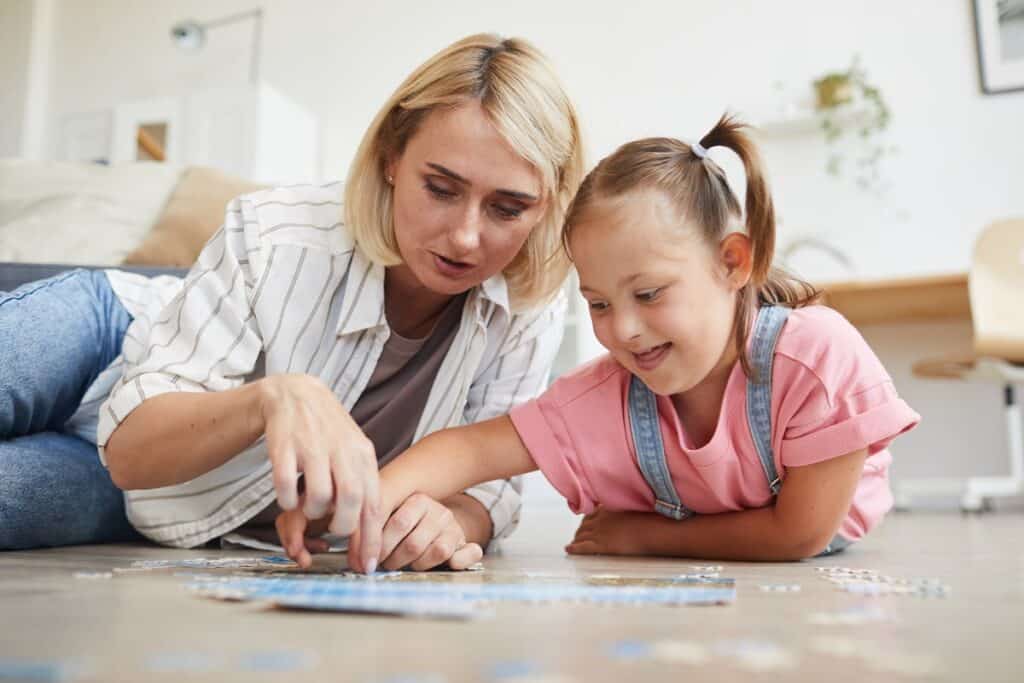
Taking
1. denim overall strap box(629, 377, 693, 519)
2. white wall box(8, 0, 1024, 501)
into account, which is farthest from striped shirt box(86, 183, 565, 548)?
white wall box(8, 0, 1024, 501)

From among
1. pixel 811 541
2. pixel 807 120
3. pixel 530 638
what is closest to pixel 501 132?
pixel 811 541

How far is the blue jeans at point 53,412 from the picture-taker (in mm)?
1147

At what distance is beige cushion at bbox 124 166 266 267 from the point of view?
240 cm

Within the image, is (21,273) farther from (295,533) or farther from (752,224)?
(752,224)

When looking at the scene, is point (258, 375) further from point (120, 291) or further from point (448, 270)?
point (120, 291)

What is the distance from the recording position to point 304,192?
1.31 m

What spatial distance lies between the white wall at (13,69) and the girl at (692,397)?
512cm

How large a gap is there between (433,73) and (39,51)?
5.21m

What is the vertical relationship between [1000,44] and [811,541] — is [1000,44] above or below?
above

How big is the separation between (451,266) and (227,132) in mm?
3621

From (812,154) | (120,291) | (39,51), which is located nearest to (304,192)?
(120,291)

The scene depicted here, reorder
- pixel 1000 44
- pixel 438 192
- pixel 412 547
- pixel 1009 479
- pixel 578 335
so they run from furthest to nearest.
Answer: pixel 578 335 → pixel 1000 44 → pixel 1009 479 → pixel 438 192 → pixel 412 547

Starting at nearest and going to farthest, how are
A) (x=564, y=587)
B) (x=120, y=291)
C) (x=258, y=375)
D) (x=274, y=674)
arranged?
(x=274, y=674) → (x=564, y=587) → (x=258, y=375) → (x=120, y=291)

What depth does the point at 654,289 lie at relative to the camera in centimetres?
106
